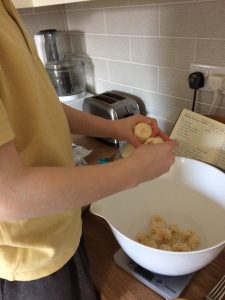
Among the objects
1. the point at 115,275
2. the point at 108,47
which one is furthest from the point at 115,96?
the point at 115,275

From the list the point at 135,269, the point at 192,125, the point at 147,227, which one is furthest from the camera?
the point at 192,125

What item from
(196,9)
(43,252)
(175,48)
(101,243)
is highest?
(196,9)

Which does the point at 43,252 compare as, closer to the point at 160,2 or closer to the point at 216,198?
the point at 216,198

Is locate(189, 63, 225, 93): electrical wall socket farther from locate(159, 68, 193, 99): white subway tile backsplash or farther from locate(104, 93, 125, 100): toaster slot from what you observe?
locate(104, 93, 125, 100): toaster slot

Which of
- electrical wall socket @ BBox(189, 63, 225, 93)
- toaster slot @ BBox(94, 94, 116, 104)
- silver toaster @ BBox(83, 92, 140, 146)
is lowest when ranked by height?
silver toaster @ BBox(83, 92, 140, 146)

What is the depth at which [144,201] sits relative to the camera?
0.70m

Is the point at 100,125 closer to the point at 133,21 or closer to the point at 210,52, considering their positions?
the point at 210,52

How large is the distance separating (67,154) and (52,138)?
0.06m

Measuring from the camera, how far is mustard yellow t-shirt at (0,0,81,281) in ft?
1.25

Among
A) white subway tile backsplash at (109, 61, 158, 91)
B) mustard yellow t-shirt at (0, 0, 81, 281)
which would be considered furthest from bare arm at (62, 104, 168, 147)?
white subway tile backsplash at (109, 61, 158, 91)

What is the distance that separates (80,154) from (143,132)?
1.27 feet

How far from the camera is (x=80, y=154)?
945 mm

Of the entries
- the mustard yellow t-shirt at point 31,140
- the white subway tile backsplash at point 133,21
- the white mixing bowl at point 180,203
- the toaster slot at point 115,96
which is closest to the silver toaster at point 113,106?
the toaster slot at point 115,96

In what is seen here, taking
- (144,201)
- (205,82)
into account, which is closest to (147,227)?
(144,201)
